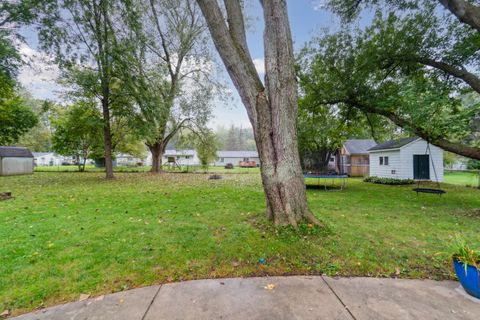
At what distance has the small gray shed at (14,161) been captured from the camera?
16.7 meters

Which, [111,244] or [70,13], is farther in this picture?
[70,13]

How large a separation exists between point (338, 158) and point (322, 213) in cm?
1824

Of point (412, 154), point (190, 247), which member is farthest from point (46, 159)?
point (412, 154)

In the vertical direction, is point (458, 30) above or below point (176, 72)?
below

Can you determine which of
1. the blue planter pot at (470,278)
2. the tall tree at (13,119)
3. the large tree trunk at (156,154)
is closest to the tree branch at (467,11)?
the blue planter pot at (470,278)

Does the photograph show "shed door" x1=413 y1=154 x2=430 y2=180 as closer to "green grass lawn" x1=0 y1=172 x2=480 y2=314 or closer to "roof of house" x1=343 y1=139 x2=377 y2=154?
"roof of house" x1=343 y1=139 x2=377 y2=154

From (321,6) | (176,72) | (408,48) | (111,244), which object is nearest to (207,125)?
(176,72)

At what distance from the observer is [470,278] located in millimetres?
2279

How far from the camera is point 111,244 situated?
3.57m

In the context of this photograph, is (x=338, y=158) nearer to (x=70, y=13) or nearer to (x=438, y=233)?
(x=438, y=233)

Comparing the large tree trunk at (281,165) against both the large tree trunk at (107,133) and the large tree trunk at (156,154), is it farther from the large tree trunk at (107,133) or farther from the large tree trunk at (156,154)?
the large tree trunk at (156,154)

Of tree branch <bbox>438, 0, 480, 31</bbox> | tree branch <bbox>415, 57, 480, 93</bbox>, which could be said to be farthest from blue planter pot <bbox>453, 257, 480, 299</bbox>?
tree branch <bbox>415, 57, 480, 93</bbox>

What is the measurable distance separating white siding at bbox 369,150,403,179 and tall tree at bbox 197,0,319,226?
14.3 metres

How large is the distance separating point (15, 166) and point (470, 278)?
2565cm
